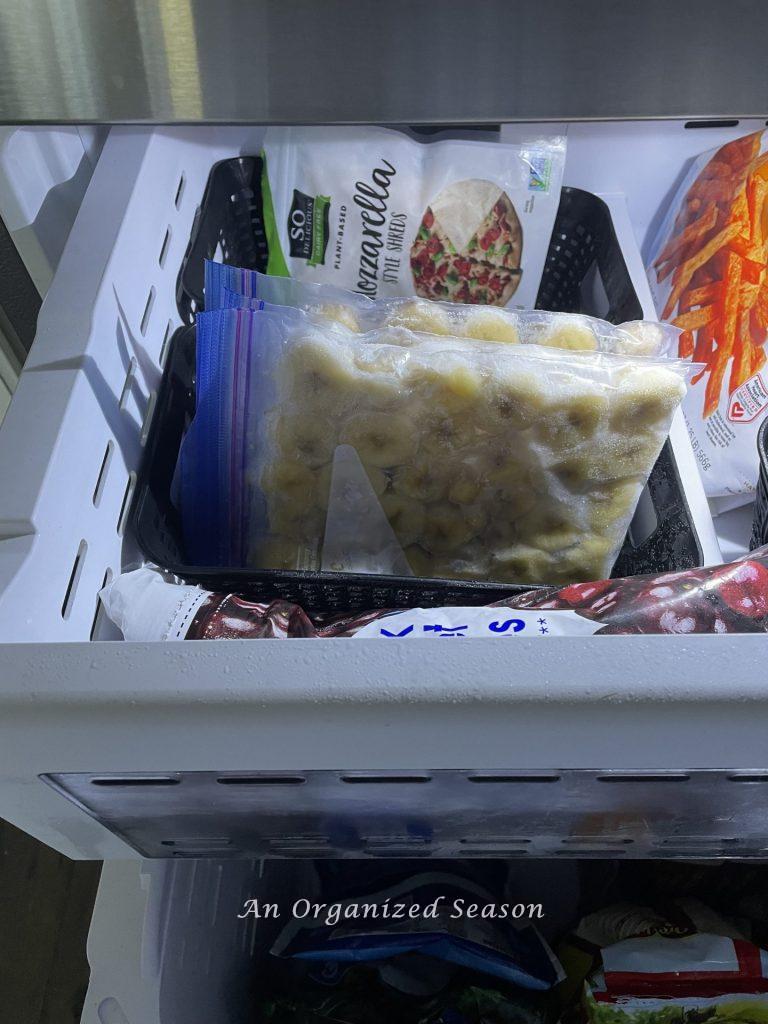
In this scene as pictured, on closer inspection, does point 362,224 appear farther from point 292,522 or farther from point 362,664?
point 362,664

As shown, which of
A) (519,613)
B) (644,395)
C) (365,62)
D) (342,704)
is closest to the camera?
(365,62)

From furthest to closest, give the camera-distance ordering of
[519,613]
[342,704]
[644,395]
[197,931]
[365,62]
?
[197,931] → [644,395] → [519,613] → [342,704] → [365,62]

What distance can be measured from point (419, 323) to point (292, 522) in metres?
0.21

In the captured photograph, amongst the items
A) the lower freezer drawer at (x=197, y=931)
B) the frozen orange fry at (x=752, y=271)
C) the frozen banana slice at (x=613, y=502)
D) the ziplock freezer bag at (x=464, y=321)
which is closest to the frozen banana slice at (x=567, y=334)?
the ziplock freezer bag at (x=464, y=321)

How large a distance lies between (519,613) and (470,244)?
1.70 ft

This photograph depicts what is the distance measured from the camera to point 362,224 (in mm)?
904

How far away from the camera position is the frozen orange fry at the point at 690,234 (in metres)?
0.89

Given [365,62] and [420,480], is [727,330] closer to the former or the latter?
[420,480]

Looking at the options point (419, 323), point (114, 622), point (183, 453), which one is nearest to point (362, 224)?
point (419, 323)

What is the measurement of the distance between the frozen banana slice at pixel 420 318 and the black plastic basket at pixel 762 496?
28 centimetres

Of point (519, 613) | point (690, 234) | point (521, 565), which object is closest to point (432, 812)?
point (519, 613)

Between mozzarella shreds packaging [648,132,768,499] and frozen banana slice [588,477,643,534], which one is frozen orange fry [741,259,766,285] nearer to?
mozzarella shreds packaging [648,132,768,499]

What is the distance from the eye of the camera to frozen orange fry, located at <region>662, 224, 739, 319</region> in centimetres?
87

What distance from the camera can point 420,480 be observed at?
70 centimetres
